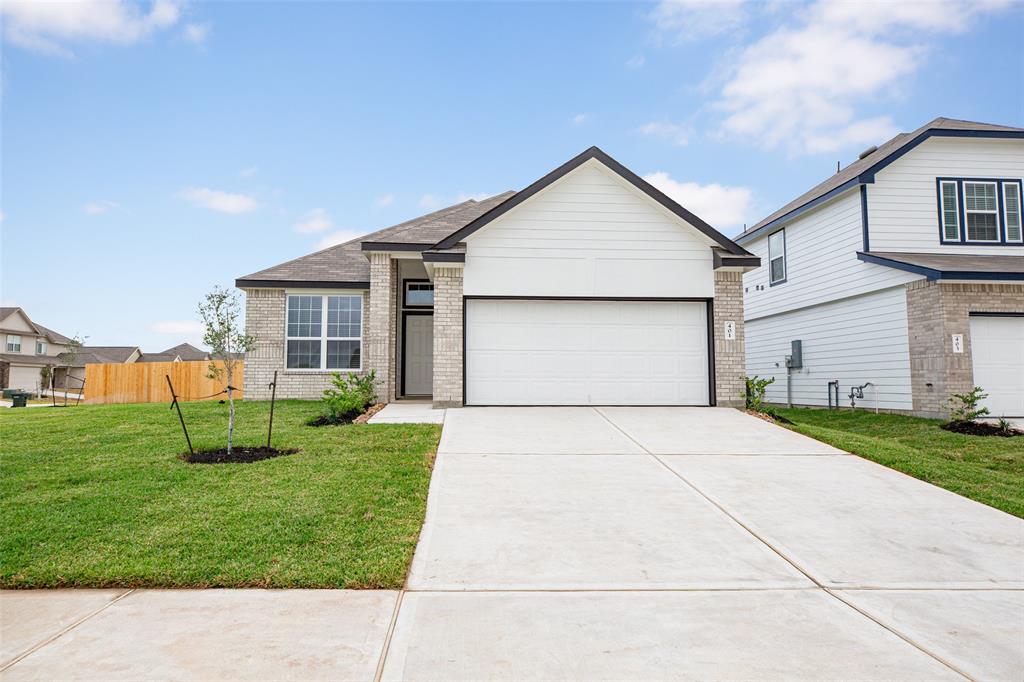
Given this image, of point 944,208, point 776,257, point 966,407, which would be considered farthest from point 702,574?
point 776,257

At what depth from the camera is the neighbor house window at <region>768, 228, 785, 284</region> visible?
19.4 metres

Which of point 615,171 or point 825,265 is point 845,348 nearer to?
point 825,265

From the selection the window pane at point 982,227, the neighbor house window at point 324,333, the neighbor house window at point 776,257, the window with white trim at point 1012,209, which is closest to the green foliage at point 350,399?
the neighbor house window at point 324,333

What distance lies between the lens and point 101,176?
15109mm

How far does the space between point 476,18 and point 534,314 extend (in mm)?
7822

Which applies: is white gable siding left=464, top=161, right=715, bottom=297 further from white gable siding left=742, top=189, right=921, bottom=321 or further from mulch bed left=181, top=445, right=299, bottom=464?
white gable siding left=742, top=189, right=921, bottom=321

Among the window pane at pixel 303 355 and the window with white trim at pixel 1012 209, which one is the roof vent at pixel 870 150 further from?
the window pane at pixel 303 355

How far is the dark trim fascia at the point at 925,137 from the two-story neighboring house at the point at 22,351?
156ft

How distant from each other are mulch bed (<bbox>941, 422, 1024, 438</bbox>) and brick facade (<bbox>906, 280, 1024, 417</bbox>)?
1280mm

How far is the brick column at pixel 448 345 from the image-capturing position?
12000 millimetres

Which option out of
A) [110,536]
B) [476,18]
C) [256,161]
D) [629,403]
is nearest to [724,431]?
[629,403]

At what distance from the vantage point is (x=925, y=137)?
48.7 feet

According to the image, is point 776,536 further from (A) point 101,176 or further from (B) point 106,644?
(A) point 101,176

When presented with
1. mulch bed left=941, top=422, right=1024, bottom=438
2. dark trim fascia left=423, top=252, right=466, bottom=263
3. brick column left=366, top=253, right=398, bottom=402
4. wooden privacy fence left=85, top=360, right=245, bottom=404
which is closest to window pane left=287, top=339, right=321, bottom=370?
brick column left=366, top=253, right=398, bottom=402
